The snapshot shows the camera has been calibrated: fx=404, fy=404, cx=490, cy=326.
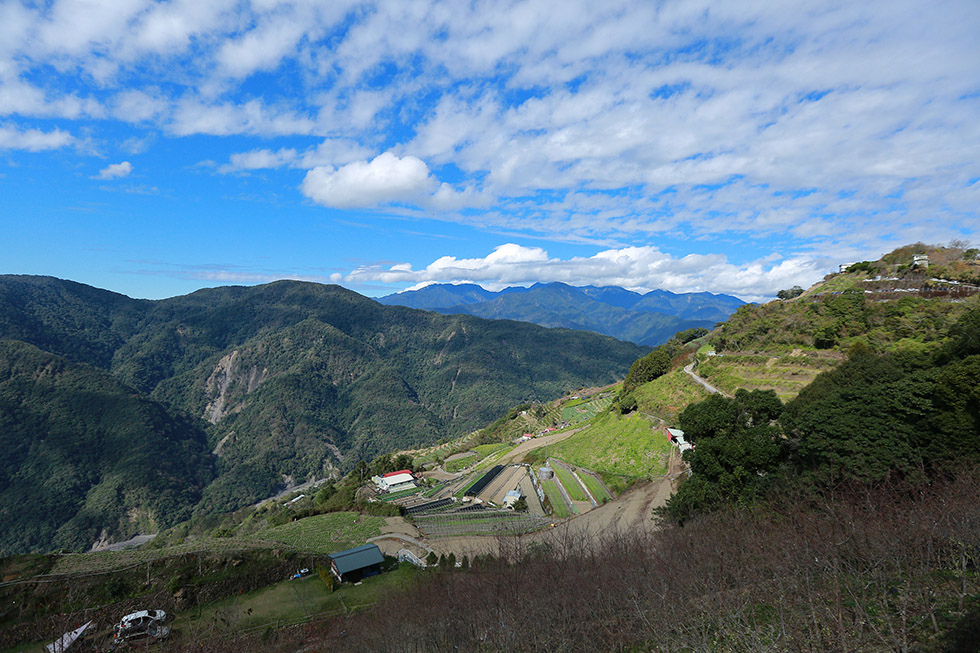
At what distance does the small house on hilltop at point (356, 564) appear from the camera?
2366 cm

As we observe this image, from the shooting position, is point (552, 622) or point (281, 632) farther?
point (281, 632)

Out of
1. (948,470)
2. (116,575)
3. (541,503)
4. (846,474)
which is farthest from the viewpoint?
(541,503)

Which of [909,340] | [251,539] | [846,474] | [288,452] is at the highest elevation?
[909,340]

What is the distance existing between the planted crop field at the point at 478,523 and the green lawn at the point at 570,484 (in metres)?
5.43

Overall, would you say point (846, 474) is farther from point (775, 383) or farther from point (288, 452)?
point (288, 452)

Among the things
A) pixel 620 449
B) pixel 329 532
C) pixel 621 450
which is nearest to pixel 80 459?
pixel 329 532

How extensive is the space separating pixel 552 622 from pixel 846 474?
53.7 ft

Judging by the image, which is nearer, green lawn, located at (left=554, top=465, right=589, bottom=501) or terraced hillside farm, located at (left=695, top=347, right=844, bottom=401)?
terraced hillside farm, located at (left=695, top=347, right=844, bottom=401)

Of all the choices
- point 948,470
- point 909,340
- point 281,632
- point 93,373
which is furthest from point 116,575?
point 93,373

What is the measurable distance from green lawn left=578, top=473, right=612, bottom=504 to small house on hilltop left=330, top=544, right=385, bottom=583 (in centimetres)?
2258

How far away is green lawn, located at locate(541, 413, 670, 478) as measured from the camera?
40562mm

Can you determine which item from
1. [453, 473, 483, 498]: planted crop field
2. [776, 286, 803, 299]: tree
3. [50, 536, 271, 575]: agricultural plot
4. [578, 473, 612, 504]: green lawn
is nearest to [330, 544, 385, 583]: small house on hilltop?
[50, 536, 271, 575]: agricultural plot

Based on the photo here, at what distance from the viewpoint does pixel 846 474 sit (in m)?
19.2

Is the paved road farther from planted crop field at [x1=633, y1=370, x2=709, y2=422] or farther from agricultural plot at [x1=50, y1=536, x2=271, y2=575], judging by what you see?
agricultural plot at [x1=50, y1=536, x2=271, y2=575]
